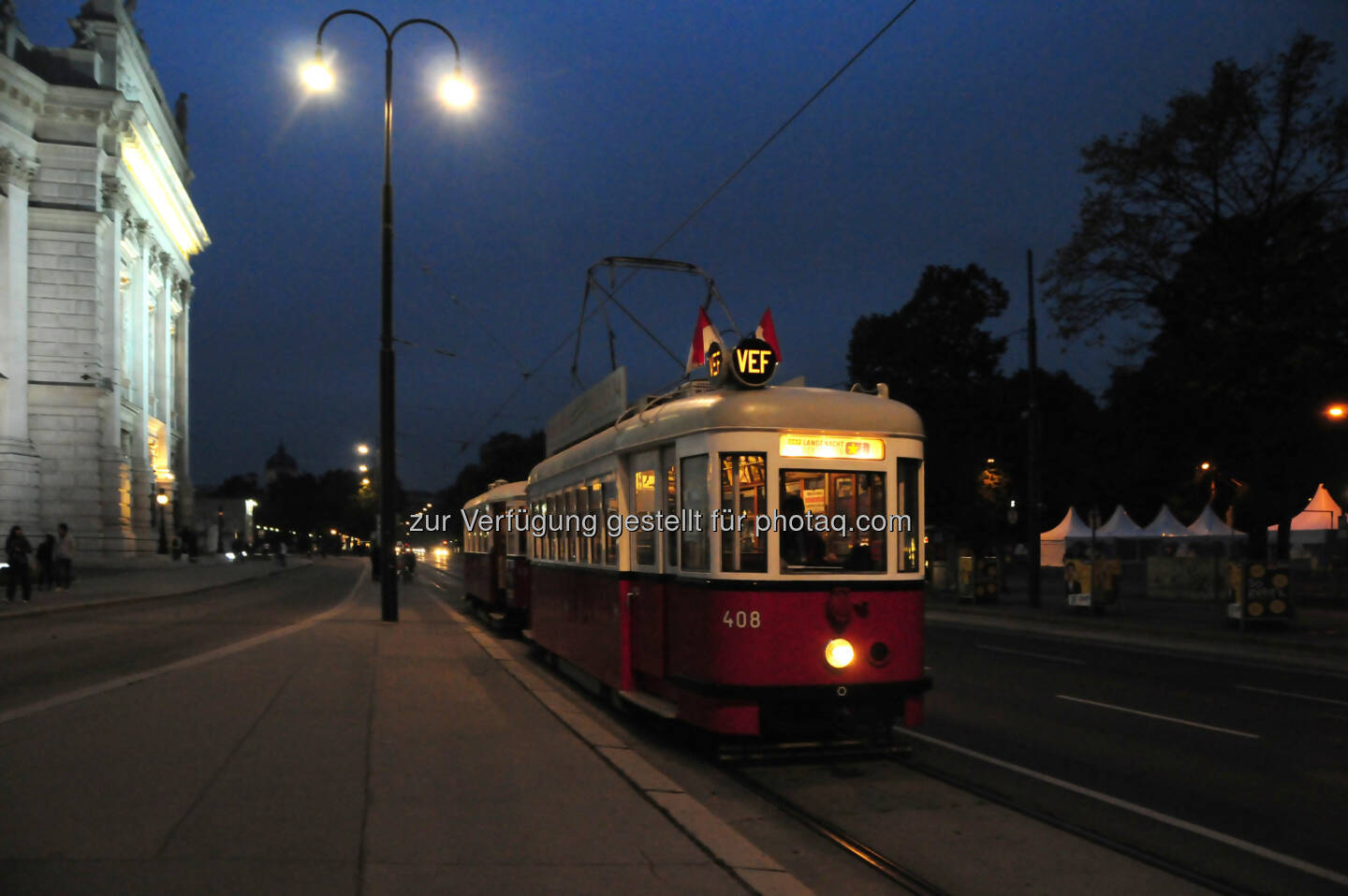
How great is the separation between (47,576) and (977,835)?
30673 millimetres

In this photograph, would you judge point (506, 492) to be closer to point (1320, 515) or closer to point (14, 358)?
point (14, 358)

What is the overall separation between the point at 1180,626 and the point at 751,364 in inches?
662

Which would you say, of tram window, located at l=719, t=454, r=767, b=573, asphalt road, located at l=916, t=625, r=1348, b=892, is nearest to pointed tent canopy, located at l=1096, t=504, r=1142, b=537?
asphalt road, located at l=916, t=625, r=1348, b=892

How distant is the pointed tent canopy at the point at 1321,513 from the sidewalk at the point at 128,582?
40419mm

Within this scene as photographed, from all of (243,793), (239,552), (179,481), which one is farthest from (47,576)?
(239,552)

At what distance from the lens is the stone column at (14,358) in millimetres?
43594

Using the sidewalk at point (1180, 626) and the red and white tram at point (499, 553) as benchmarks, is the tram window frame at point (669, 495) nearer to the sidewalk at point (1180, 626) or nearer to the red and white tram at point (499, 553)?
the red and white tram at point (499, 553)

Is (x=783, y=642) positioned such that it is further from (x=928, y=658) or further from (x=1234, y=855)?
(x=928, y=658)

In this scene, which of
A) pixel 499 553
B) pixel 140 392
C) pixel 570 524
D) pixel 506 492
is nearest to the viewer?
pixel 570 524

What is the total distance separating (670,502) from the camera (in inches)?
362

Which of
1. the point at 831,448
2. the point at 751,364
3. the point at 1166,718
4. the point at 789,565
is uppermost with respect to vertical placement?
the point at 751,364

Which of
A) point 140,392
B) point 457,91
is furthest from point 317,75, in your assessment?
point 140,392

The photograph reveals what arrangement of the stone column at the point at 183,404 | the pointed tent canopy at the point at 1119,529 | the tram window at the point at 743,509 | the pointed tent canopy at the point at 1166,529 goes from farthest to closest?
the stone column at the point at 183,404 → the pointed tent canopy at the point at 1119,529 → the pointed tent canopy at the point at 1166,529 → the tram window at the point at 743,509

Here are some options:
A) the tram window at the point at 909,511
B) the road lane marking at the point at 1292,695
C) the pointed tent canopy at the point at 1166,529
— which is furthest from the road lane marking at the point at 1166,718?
the pointed tent canopy at the point at 1166,529
